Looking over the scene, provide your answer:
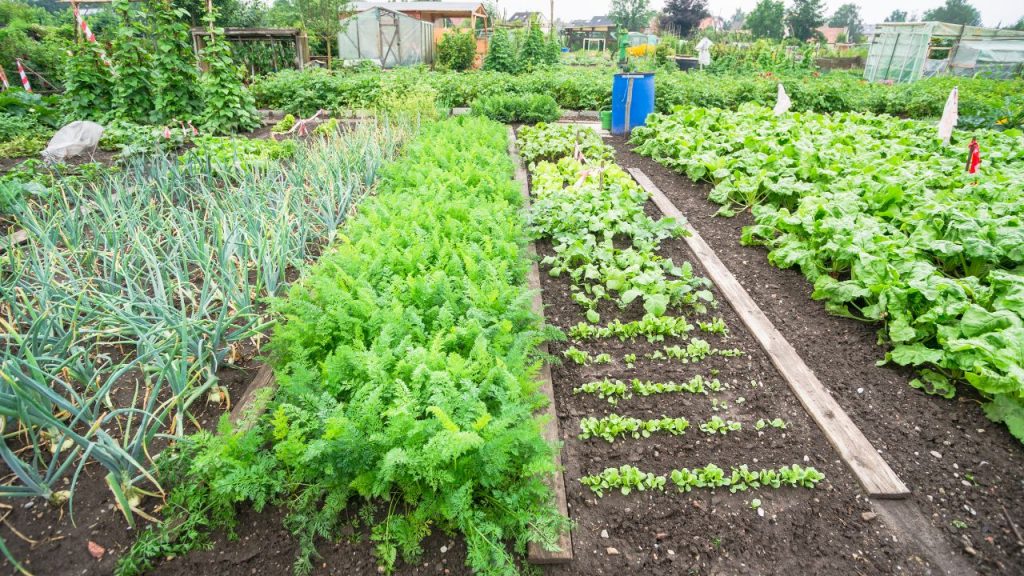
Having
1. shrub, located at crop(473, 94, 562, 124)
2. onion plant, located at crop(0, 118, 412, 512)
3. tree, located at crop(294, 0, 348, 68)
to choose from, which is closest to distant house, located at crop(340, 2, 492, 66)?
tree, located at crop(294, 0, 348, 68)

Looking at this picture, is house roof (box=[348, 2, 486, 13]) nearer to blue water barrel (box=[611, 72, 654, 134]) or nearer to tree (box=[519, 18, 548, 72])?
tree (box=[519, 18, 548, 72])

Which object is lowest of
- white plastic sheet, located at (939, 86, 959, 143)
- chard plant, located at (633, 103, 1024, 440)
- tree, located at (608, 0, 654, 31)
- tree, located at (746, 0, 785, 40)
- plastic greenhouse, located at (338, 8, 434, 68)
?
chard plant, located at (633, 103, 1024, 440)

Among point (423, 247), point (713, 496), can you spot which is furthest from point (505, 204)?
point (713, 496)

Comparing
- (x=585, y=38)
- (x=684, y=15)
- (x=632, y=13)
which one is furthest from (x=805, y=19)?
(x=585, y=38)

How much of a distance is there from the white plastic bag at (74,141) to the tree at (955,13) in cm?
10708

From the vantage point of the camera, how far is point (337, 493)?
5.78ft

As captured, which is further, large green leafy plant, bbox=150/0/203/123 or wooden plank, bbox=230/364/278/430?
large green leafy plant, bbox=150/0/203/123

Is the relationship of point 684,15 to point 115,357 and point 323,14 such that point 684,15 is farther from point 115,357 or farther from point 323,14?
point 115,357

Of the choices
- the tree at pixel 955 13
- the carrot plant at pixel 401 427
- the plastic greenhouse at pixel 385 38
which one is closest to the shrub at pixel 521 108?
the carrot plant at pixel 401 427

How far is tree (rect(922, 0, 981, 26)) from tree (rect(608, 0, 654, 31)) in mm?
42832

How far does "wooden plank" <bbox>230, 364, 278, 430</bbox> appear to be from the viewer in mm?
1971

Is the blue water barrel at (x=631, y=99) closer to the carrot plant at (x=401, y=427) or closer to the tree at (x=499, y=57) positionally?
the carrot plant at (x=401, y=427)

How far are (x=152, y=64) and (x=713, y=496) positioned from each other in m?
9.20

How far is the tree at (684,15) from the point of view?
60781mm
